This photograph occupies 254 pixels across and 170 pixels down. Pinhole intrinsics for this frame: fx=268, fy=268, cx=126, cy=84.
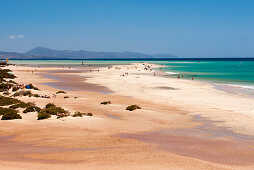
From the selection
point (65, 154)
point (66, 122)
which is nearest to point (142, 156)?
A: point (65, 154)

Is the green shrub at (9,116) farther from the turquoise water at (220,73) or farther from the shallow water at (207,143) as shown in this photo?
the turquoise water at (220,73)

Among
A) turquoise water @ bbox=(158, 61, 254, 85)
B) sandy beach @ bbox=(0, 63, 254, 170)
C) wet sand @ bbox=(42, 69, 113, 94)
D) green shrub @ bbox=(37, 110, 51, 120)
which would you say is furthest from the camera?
turquoise water @ bbox=(158, 61, 254, 85)

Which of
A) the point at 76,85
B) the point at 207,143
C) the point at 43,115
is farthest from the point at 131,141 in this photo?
the point at 76,85

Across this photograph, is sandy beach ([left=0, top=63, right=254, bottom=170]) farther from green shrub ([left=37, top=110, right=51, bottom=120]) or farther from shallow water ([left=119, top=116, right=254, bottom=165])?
green shrub ([left=37, top=110, right=51, bottom=120])

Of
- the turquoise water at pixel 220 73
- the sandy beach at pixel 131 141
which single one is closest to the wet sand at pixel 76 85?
the sandy beach at pixel 131 141

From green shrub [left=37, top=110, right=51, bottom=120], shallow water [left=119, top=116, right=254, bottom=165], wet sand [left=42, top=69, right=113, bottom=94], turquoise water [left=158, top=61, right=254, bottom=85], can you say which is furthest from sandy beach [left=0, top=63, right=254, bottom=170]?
turquoise water [left=158, top=61, right=254, bottom=85]

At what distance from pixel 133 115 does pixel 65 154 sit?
298 inches

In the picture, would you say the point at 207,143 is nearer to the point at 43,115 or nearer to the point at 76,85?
the point at 43,115

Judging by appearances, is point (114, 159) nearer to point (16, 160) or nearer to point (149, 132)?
point (16, 160)

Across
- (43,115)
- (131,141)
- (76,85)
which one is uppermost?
(43,115)

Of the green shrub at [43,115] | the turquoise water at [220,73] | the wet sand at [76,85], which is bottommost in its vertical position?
the wet sand at [76,85]

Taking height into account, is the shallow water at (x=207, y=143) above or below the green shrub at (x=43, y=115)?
below

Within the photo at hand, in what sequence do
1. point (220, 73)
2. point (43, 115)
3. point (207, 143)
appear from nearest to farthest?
1. point (207, 143)
2. point (43, 115)
3. point (220, 73)

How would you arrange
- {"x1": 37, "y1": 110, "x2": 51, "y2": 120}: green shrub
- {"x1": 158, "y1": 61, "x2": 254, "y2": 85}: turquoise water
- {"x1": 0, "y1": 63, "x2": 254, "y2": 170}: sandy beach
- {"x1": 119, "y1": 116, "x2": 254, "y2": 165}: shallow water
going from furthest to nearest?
1. {"x1": 158, "y1": 61, "x2": 254, "y2": 85}: turquoise water
2. {"x1": 37, "y1": 110, "x2": 51, "y2": 120}: green shrub
3. {"x1": 119, "y1": 116, "x2": 254, "y2": 165}: shallow water
4. {"x1": 0, "y1": 63, "x2": 254, "y2": 170}: sandy beach
